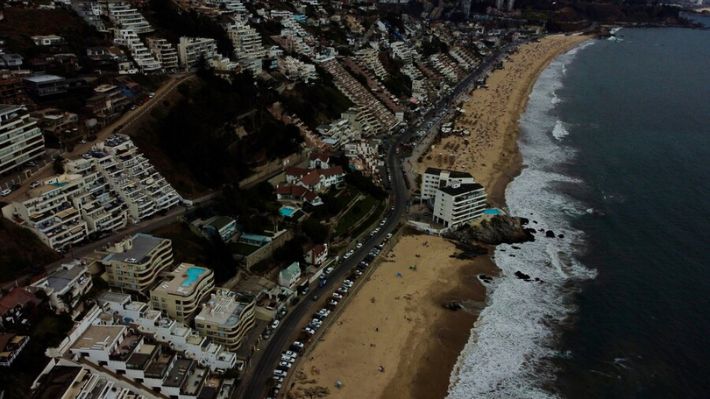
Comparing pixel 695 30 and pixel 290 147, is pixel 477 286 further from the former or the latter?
pixel 695 30

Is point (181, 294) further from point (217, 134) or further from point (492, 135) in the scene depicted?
point (492, 135)

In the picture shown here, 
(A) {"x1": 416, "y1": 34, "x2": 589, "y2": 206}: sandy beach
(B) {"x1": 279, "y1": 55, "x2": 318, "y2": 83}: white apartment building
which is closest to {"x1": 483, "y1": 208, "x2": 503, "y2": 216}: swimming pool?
(A) {"x1": 416, "y1": 34, "x2": 589, "y2": 206}: sandy beach

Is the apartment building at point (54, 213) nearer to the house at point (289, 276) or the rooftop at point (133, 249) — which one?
the rooftop at point (133, 249)

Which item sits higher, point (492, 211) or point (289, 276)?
point (289, 276)

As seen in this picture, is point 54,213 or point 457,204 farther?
point 457,204

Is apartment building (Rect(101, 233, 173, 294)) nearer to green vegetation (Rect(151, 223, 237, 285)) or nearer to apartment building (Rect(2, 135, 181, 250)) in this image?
green vegetation (Rect(151, 223, 237, 285))

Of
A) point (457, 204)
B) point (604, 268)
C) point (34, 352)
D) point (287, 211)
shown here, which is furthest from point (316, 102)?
point (34, 352)
